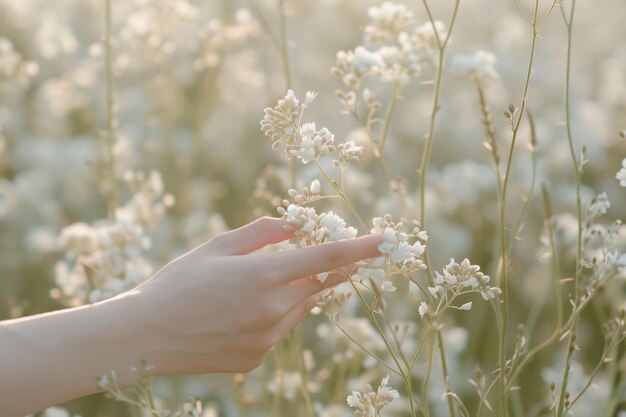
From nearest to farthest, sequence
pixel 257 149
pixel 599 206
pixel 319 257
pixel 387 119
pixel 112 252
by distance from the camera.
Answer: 1. pixel 319 257
2. pixel 599 206
3. pixel 387 119
4. pixel 112 252
5. pixel 257 149

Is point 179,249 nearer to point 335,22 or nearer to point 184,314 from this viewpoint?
point 184,314

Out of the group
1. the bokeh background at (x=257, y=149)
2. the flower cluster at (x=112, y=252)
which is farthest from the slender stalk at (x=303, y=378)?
the flower cluster at (x=112, y=252)

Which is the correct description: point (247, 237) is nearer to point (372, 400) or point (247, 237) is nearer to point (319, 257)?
point (319, 257)

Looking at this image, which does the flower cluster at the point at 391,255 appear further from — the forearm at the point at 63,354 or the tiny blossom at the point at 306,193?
the forearm at the point at 63,354

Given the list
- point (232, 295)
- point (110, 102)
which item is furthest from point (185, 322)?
point (110, 102)

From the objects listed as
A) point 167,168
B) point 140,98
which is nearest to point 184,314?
point 167,168

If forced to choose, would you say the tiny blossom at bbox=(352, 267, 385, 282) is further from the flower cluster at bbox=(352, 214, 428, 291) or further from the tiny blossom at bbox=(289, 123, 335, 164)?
the tiny blossom at bbox=(289, 123, 335, 164)
